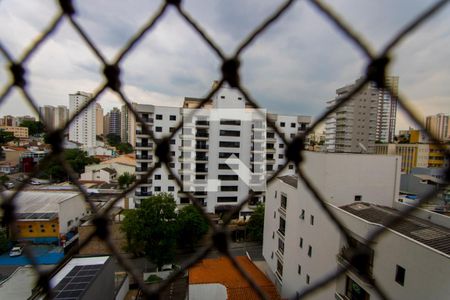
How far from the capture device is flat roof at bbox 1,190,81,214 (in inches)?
319

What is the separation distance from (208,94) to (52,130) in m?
0.33

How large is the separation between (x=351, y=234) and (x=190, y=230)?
5.22m

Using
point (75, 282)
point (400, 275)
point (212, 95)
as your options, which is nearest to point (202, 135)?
point (75, 282)

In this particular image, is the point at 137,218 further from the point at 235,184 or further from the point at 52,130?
the point at 52,130

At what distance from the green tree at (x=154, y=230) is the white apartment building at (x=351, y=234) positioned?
8.27 feet

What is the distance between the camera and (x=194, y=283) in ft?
15.3

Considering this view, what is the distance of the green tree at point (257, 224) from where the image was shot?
26.1 feet

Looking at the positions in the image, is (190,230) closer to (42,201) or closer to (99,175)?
(42,201)

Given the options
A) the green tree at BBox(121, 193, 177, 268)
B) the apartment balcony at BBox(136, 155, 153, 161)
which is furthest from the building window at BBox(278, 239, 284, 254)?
the apartment balcony at BBox(136, 155, 153, 161)

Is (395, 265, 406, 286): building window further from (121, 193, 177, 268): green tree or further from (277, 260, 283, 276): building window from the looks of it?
(121, 193, 177, 268): green tree

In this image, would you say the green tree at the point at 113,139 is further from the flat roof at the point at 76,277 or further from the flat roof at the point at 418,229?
the flat roof at the point at 418,229

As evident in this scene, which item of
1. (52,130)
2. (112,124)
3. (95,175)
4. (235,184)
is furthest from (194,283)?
(112,124)

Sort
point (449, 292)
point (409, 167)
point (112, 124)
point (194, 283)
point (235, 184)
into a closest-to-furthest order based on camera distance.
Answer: point (449, 292)
point (194, 283)
point (235, 184)
point (409, 167)
point (112, 124)

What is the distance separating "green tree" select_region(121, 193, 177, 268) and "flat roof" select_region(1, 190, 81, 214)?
3174mm
